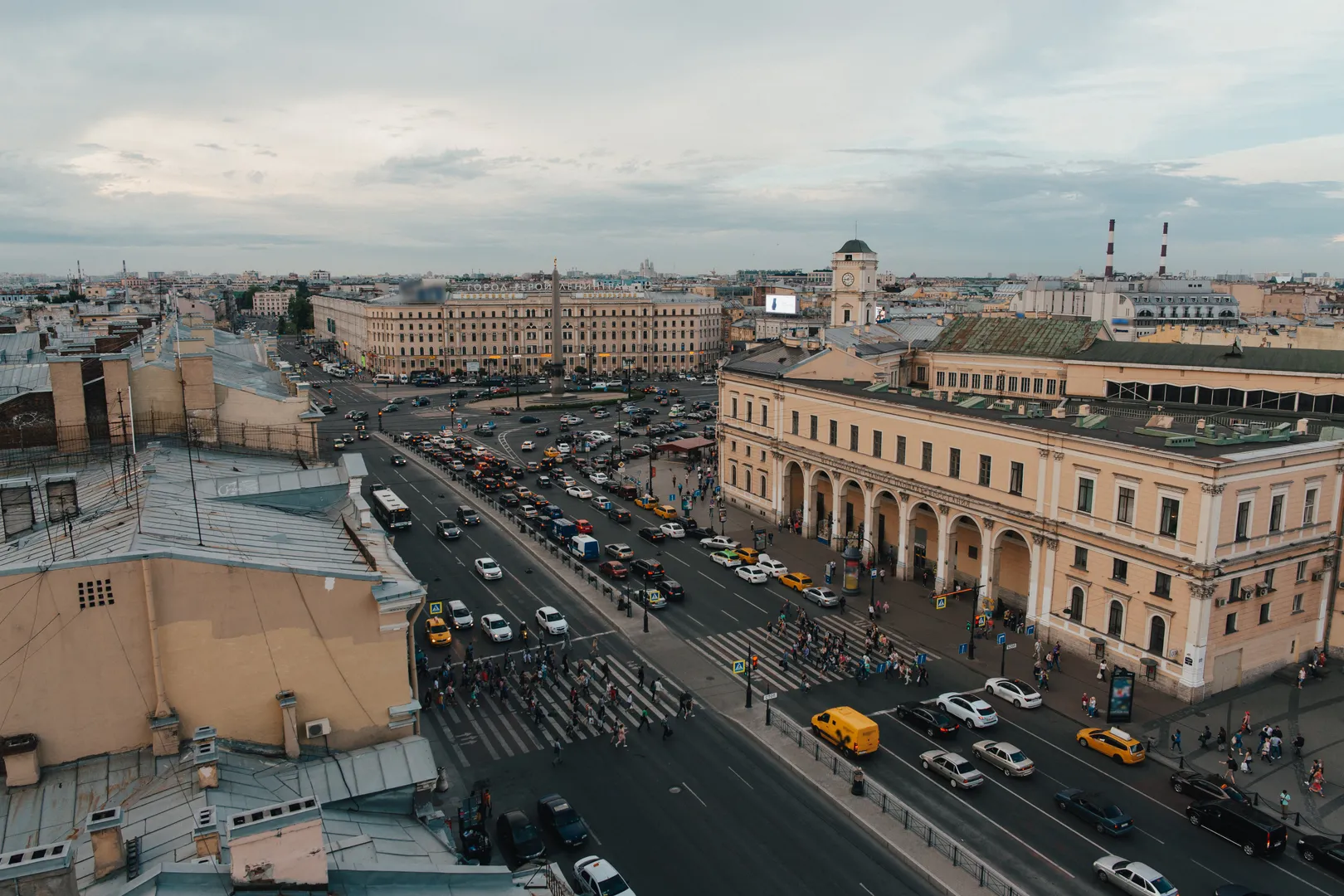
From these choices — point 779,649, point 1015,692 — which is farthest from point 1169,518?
point 779,649

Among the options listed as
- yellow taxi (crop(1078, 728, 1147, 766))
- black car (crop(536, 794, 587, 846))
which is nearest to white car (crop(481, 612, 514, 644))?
black car (crop(536, 794, 587, 846))

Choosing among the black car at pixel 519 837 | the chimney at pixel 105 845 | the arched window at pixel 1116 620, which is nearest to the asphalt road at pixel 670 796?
the black car at pixel 519 837

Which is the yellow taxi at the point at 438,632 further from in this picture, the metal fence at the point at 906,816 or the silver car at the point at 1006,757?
the silver car at the point at 1006,757

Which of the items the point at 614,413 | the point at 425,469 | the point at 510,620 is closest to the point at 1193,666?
the point at 510,620

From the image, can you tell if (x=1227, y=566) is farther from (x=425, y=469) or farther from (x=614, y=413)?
(x=614, y=413)

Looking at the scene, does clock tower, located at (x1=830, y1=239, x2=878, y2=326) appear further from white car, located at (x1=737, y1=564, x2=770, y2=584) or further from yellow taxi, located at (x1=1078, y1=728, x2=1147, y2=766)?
yellow taxi, located at (x1=1078, y1=728, x2=1147, y2=766)
